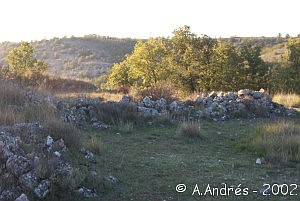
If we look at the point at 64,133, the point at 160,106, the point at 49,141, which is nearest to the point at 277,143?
the point at 64,133

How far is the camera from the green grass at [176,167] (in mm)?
5965

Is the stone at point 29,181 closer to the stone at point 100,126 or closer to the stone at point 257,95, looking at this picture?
the stone at point 100,126

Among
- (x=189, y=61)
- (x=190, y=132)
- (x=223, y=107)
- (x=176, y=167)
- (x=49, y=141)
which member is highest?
(x=49, y=141)

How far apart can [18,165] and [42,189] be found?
18.8 inches

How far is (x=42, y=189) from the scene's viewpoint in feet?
18.1

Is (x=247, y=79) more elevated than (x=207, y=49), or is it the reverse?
(x=207, y=49)

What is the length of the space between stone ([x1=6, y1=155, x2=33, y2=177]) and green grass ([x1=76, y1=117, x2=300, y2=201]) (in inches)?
41.9

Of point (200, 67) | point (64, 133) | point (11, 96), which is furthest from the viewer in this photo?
point (200, 67)

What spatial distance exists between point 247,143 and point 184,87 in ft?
45.4

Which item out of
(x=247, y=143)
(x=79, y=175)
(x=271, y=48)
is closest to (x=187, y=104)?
(x=247, y=143)

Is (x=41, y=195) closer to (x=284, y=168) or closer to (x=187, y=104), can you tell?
(x=284, y=168)

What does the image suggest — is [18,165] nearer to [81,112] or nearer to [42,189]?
[42,189]

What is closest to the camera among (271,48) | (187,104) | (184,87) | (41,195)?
(41,195)

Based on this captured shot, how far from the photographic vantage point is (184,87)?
2267cm
